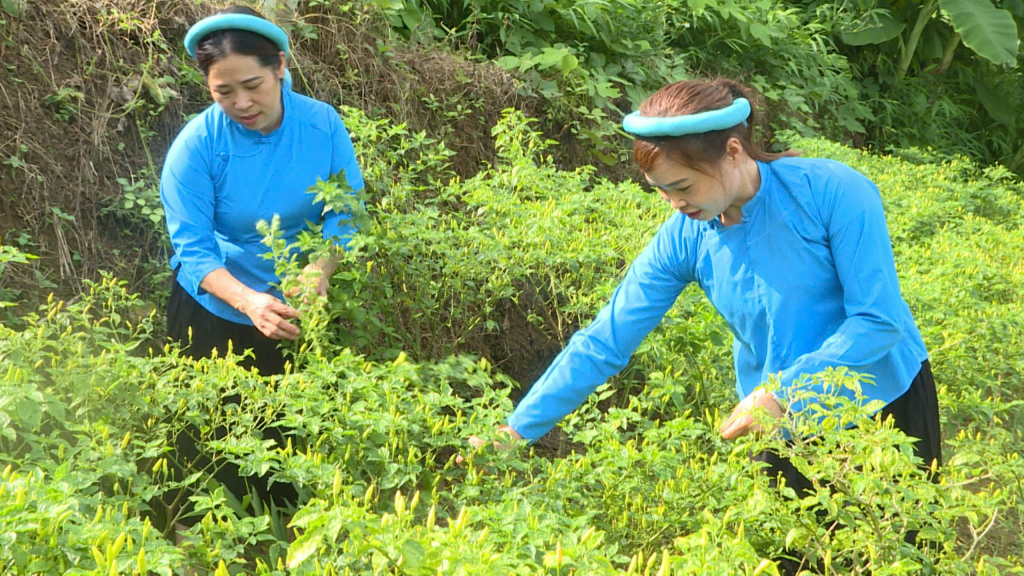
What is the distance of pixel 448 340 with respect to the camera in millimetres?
3936

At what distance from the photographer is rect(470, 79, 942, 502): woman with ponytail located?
2361 millimetres

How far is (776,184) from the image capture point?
8.29 ft

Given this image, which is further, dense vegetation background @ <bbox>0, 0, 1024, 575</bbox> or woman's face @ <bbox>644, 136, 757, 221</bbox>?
woman's face @ <bbox>644, 136, 757, 221</bbox>

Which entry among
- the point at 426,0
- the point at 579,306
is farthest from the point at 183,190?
the point at 426,0

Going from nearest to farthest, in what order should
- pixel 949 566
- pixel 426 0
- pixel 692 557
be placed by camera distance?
pixel 692 557
pixel 949 566
pixel 426 0

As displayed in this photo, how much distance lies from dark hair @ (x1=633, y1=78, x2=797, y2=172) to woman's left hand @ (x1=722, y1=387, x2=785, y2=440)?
58cm

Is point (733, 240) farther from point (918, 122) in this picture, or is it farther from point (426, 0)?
point (918, 122)

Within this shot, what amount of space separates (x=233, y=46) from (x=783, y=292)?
5.86 feet

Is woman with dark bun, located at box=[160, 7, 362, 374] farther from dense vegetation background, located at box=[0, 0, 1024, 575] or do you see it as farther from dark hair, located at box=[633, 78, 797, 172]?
dark hair, located at box=[633, 78, 797, 172]

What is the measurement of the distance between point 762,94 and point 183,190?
21.3 feet

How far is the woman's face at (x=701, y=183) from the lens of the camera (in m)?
2.41

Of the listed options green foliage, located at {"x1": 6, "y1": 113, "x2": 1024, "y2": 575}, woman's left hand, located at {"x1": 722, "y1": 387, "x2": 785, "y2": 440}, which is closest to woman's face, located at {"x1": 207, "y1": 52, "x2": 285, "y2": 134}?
green foliage, located at {"x1": 6, "y1": 113, "x2": 1024, "y2": 575}

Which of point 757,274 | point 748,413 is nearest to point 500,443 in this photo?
point 748,413

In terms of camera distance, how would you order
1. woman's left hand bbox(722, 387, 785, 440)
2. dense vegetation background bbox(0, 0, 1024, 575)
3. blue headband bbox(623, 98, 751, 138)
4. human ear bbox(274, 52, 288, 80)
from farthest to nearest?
human ear bbox(274, 52, 288, 80) < blue headband bbox(623, 98, 751, 138) < woman's left hand bbox(722, 387, 785, 440) < dense vegetation background bbox(0, 0, 1024, 575)
